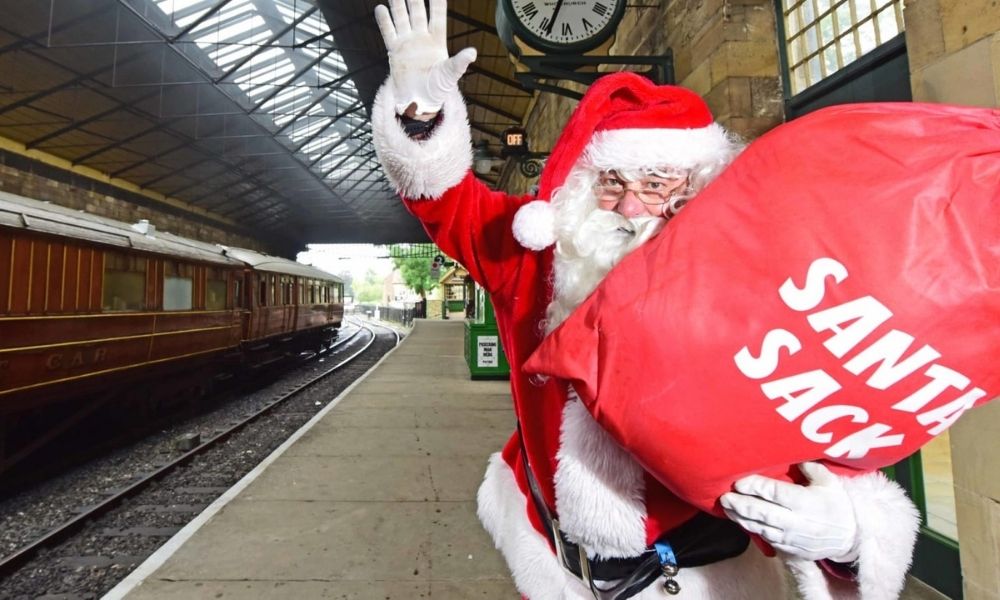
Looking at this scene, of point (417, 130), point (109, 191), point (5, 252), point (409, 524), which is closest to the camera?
point (417, 130)

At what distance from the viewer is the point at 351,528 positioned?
9.92 ft

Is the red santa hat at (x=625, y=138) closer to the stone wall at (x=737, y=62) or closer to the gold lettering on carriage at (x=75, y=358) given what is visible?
the stone wall at (x=737, y=62)

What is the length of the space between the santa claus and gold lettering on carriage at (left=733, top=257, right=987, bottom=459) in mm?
145

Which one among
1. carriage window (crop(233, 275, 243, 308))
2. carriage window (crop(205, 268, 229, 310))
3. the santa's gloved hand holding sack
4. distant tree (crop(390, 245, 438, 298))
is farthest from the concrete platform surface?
distant tree (crop(390, 245, 438, 298))

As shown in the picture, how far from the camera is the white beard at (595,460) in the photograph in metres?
0.85

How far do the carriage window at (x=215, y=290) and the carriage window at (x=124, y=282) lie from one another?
1745 mm

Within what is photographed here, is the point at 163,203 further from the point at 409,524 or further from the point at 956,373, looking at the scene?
the point at 956,373

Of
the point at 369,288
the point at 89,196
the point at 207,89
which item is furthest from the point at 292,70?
the point at 369,288

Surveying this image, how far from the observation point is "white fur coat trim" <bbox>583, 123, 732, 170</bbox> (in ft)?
3.26

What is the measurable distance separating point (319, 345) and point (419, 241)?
48.1ft

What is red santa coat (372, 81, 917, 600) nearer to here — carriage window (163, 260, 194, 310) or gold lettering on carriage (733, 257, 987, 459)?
gold lettering on carriage (733, 257, 987, 459)

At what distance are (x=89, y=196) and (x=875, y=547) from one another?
17397 millimetres

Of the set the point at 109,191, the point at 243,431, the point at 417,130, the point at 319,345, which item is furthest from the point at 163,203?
the point at 417,130

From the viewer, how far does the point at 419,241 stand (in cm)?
2900
